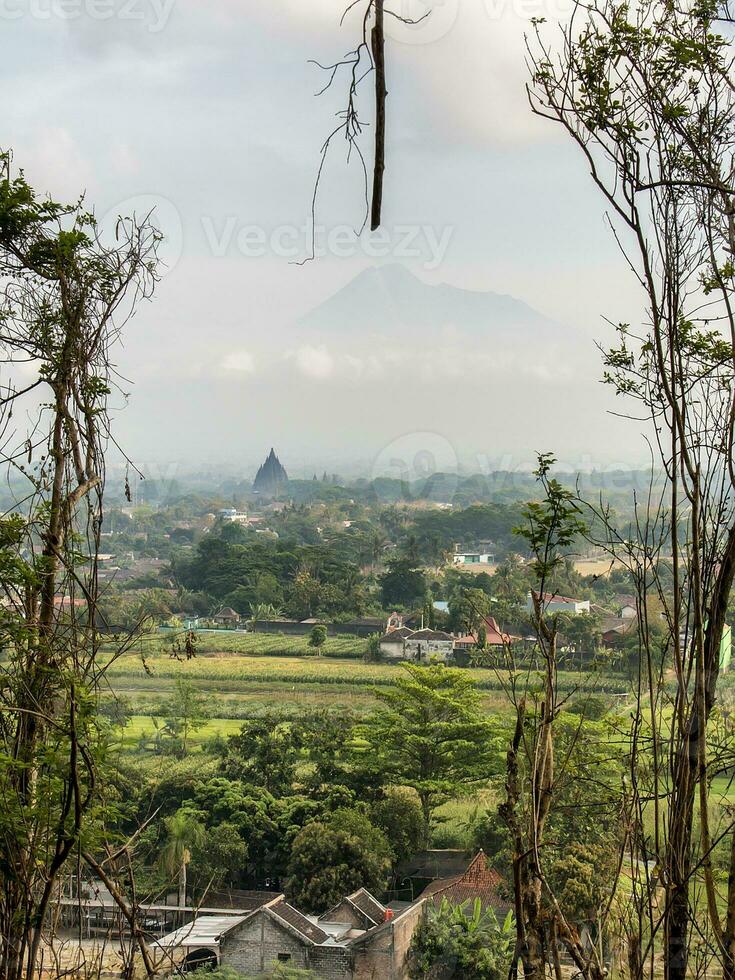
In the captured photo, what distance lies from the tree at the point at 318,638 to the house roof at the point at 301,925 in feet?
34.0

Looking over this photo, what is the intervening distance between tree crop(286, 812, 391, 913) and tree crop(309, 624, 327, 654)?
8.54 m

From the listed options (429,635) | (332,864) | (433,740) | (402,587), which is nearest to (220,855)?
(332,864)

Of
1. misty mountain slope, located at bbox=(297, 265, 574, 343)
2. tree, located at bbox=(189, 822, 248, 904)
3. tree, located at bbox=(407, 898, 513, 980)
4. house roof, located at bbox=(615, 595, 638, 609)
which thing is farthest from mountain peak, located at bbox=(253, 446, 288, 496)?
tree, located at bbox=(407, 898, 513, 980)

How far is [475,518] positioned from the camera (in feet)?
77.9

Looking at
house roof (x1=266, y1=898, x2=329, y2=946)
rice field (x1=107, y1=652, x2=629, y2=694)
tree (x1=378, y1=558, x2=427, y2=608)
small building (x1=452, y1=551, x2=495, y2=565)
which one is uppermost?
small building (x1=452, y1=551, x2=495, y2=565)

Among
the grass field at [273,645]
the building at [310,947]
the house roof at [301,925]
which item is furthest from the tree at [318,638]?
the building at [310,947]

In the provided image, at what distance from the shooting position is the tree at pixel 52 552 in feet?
5.26

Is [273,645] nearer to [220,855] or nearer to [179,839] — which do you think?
[179,839]

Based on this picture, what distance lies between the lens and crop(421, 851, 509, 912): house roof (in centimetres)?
904

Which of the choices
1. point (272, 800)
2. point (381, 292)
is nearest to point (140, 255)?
point (272, 800)

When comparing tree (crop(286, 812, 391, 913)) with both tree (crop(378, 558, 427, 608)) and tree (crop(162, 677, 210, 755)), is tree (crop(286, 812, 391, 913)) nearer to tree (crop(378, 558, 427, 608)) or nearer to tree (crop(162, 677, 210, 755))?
tree (crop(162, 677, 210, 755))

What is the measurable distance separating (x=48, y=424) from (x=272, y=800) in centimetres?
921

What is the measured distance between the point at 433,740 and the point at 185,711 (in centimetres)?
452

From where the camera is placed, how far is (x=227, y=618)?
19.9 metres
